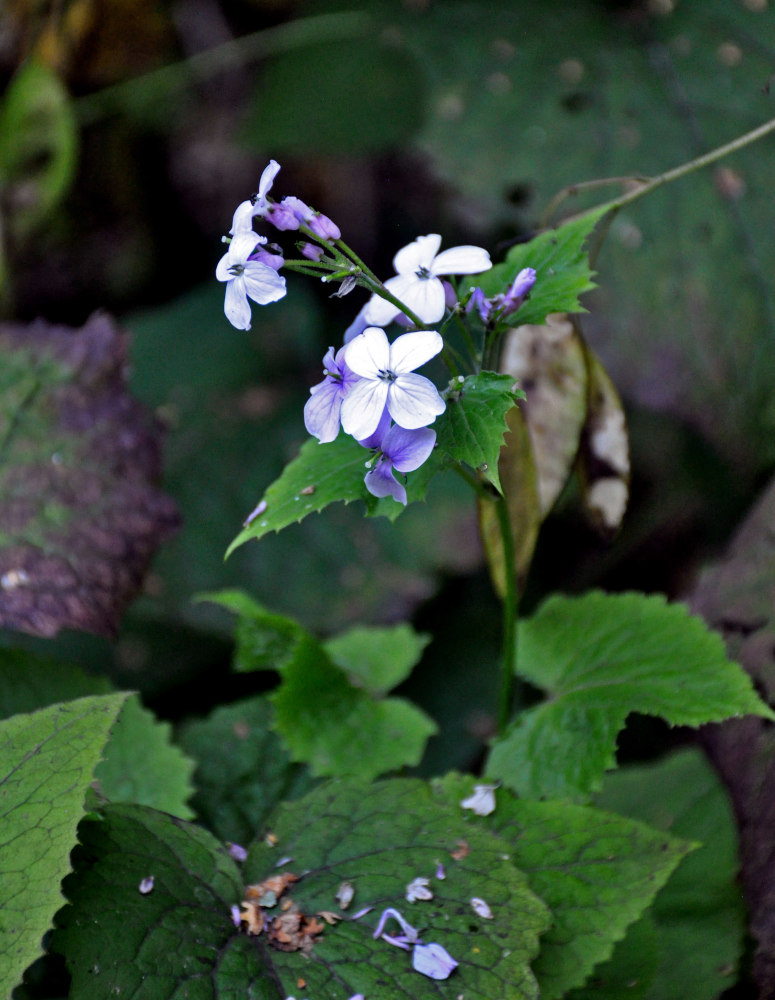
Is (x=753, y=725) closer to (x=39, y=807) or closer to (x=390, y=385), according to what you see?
(x=390, y=385)

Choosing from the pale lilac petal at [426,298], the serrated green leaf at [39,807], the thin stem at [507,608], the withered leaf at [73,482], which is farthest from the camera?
the withered leaf at [73,482]

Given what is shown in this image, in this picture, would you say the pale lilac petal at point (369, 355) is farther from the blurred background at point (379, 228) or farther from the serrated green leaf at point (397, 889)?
the blurred background at point (379, 228)

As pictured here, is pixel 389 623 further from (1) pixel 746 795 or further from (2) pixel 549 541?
(1) pixel 746 795

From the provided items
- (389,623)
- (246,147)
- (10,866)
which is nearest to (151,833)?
(10,866)

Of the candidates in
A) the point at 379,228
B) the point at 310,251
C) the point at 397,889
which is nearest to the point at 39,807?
the point at 397,889

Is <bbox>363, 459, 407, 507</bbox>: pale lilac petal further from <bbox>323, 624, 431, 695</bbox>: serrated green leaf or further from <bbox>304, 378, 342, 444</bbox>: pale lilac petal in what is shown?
<bbox>323, 624, 431, 695</bbox>: serrated green leaf

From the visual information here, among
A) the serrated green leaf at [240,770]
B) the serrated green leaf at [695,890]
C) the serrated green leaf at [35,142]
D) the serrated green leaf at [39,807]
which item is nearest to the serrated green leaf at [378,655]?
the serrated green leaf at [240,770]
